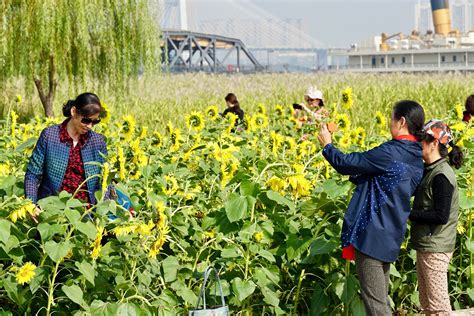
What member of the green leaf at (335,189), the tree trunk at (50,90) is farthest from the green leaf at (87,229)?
the tree trunk at (50,90)

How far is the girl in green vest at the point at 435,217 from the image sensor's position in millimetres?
3721

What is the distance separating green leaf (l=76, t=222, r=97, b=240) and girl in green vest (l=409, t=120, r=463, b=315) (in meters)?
1.34

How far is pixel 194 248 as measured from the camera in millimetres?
3775

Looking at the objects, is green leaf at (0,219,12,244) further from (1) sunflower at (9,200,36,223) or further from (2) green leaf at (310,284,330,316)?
(2) green leaf at (310,284,330,316)

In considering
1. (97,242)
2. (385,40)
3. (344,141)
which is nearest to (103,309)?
(97,242)

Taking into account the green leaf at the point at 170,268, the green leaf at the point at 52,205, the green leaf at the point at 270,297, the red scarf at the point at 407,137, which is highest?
the red scarf at the point at 407,137

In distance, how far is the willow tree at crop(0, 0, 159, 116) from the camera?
1134 centimetres

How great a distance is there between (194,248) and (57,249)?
2.33 feet

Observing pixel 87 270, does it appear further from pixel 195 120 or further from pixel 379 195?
pixel 195 120

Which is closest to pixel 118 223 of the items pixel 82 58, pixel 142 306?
A: pixel 142 306

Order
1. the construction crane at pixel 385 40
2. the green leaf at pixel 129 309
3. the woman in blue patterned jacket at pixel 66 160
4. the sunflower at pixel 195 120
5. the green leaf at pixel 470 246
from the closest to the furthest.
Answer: the green leaf at pixel 129 309 < the woman in blue patterned jacket at pixel 66 160 < the green leaf at pixel 470 246 < the sunflower at pixel 195 120 < the construction crane at pixel 385 40

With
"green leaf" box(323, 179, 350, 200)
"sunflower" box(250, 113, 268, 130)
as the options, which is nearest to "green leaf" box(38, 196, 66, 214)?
"green leaf" box(323, 179, 350, 200)

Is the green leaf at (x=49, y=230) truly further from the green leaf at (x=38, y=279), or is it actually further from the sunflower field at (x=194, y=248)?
the green leaf at (x=38, y=279)

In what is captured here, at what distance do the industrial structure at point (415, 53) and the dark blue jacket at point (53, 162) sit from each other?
48294 millimetres
